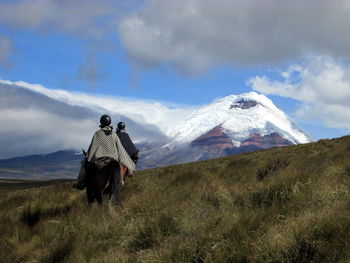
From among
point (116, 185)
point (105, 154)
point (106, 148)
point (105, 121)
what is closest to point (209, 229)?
point (116, 185)

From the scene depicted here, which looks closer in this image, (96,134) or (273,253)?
(273,253)

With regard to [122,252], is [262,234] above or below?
above

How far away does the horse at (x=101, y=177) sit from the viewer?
10008mm

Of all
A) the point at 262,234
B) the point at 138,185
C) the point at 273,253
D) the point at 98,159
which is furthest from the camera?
the point at 138,185

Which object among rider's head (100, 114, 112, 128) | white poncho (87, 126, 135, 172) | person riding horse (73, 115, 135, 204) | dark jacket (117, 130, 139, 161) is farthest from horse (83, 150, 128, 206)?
dark jacket (117, 130, 139, 161)

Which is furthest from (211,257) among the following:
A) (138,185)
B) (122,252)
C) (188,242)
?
(138,185)

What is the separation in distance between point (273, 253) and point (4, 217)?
6.60 metres

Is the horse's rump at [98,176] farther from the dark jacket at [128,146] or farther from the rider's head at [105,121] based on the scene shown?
the dark jacket at [128,146]

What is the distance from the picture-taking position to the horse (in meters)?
10.0

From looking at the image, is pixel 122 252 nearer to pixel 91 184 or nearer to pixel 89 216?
pixel 89 216

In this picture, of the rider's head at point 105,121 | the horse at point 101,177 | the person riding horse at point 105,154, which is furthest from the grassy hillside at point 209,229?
the rider's head at point 105,121

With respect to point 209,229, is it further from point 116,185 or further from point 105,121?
point 105,121

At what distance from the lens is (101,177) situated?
33.1 feet

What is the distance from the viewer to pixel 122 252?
18.5 ft
